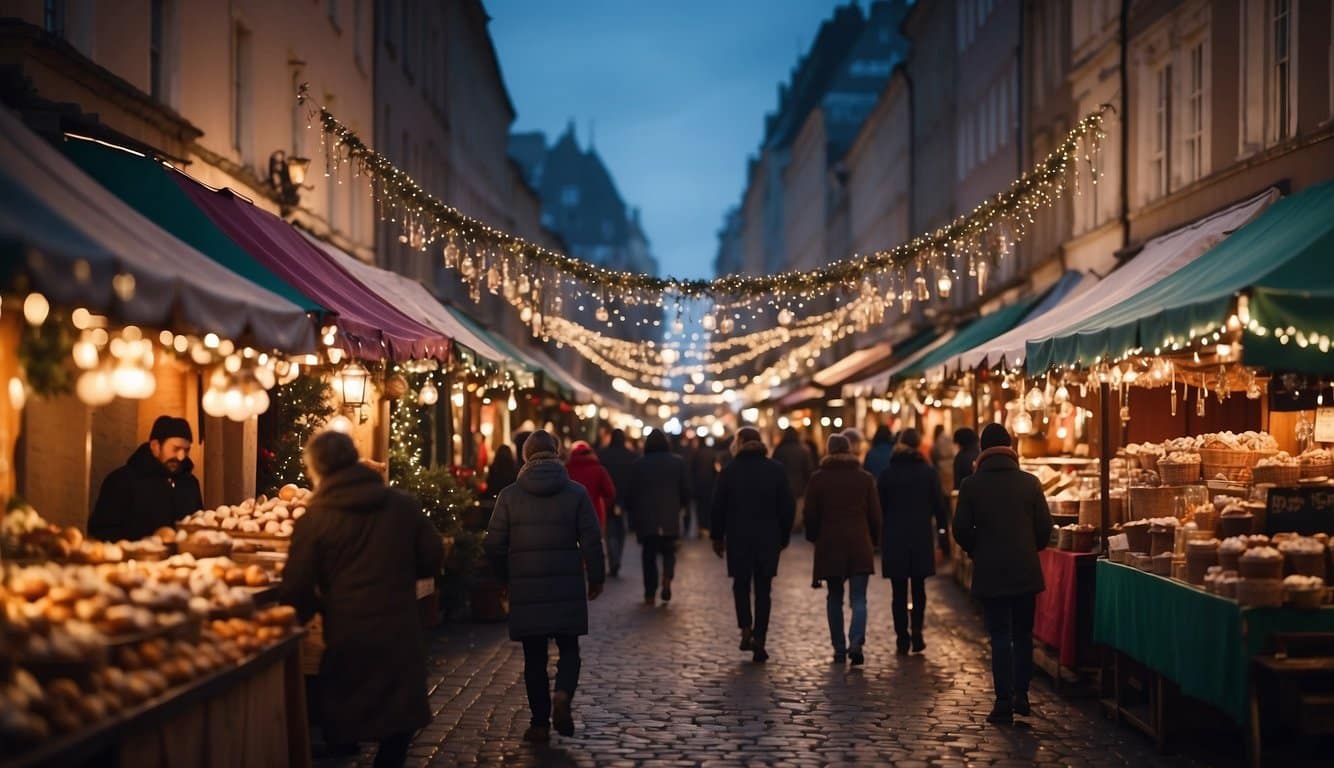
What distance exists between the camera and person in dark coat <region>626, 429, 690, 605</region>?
790 inches

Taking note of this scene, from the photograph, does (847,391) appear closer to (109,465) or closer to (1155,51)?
(1155,51)

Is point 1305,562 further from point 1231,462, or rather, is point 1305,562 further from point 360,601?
point 360,601

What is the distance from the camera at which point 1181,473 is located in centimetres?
1315

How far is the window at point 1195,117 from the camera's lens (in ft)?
64.5

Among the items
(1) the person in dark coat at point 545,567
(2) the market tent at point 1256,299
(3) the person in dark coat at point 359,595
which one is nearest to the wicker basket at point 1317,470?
(2) the market tent at point 1256,299

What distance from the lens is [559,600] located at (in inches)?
415

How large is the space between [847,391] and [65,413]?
67.1 ft

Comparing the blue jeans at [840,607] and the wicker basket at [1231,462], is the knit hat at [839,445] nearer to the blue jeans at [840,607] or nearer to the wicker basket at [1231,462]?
the blue jeans at [840,607]

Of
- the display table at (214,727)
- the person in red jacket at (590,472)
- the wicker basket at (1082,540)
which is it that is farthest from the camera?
the person in red jacket at (590,472)

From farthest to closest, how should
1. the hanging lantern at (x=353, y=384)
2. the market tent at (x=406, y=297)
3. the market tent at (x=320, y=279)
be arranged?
the market tent at (x=406, y=297) < the hanging lantern at (x=353, y=384) < the market tent at (x=320, y=279)

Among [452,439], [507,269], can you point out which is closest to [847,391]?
[452,439]

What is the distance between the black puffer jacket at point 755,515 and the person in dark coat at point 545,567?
4.13 m

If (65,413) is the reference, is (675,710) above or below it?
below

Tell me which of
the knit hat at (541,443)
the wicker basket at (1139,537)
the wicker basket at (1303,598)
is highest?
the knit hat at (541,443)
